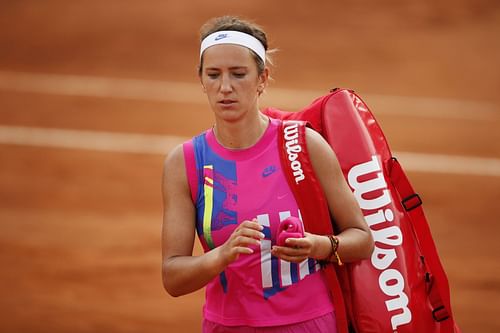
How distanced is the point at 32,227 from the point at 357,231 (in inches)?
259

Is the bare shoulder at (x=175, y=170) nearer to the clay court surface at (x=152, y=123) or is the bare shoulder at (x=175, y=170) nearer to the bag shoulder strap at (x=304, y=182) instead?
the bag shoulder strap at (x=304, y=182)

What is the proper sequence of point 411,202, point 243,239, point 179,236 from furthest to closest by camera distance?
point 411,202 < point 179,236 < point 243,239

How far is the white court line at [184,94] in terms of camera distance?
529 inches

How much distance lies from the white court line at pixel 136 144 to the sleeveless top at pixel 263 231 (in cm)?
790

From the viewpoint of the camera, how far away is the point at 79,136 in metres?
12.1

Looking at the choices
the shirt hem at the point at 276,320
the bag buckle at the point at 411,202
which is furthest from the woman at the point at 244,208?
the bag buckle at the point at 411,202

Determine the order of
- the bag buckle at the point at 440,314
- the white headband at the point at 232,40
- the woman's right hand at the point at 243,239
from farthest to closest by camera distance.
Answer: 1. the bag buckle at the point at 440,314
2. the white headband at the point at 232,40
3. the woman's right hand at the point at 243,239

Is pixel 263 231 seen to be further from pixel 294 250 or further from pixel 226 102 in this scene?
pixel 226 102

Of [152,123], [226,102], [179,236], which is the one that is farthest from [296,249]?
[152,123]

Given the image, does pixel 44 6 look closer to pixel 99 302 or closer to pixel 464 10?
pixel 464 10

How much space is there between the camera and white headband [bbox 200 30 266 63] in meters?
3.54

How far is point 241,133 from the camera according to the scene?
3.55 meters

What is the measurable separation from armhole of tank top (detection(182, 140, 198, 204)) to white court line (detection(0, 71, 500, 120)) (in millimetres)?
9710

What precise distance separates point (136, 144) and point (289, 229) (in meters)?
8.89
